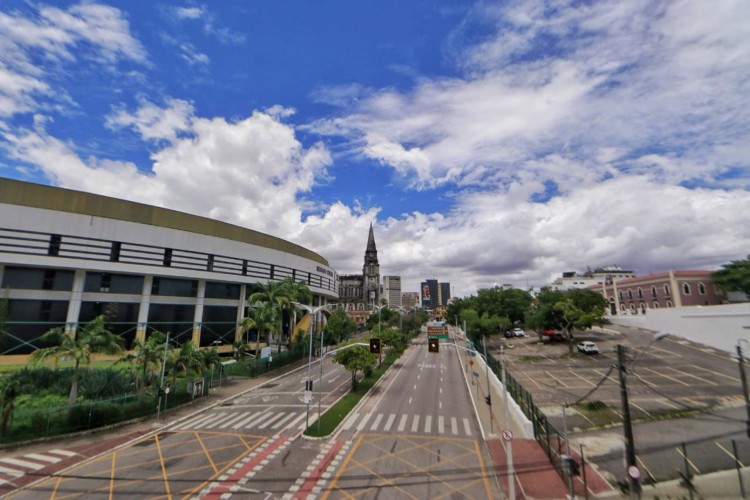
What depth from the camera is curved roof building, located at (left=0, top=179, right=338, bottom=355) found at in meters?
43.6

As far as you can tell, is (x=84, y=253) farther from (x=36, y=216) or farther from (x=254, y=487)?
(x=254, y=487)

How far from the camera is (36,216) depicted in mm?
43812

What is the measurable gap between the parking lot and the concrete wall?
70.2 inches

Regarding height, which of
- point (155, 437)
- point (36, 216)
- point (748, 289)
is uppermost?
point (36, 216)

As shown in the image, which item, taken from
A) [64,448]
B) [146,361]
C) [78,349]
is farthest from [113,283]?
[64,448]

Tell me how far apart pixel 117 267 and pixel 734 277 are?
355 ft

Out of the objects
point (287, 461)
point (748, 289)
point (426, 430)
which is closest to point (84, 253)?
point (287, 461)

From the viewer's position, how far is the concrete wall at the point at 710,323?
4800 cm

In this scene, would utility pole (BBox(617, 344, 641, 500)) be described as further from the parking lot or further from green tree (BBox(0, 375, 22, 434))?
green tree (BBox(0, 375, 22, 434))

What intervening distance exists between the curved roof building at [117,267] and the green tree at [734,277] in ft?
304

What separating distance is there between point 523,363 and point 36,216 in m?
69.9

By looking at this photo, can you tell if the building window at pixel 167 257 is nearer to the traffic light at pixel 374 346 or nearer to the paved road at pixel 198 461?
the paved road at pixel 198 461

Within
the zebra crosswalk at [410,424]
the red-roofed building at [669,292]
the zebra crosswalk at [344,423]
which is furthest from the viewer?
the red-roofed building at [669,292]

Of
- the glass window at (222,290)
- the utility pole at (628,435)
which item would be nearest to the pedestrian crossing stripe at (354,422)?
the utility pole at (628,435)
